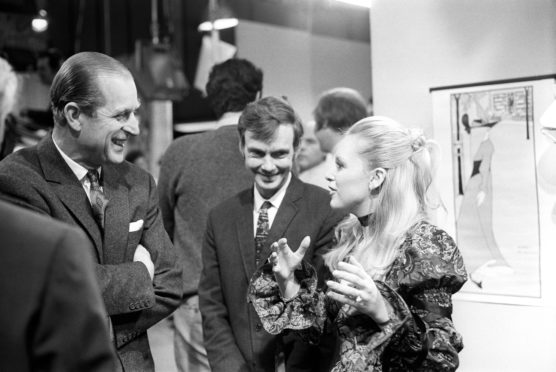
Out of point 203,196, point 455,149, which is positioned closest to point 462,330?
point 455,149

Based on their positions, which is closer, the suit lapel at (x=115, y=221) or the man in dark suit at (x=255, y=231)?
the suit lapel at (x=115, y=221)

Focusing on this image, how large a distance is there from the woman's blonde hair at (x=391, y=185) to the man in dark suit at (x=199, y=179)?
93 centimetres

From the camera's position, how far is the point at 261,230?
8.16 feet

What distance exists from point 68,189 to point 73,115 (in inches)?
8.3

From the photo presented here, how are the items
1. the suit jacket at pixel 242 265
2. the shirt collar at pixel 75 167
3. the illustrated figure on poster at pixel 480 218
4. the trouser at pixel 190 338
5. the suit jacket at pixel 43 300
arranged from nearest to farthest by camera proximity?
the suit jacket at pixel 43 300
the shirt collar at pixel 75 167
the suit jacket at pixel 242 265
the illustrated figure on poster at pixel 480 218
the trouser at pixel 190 338

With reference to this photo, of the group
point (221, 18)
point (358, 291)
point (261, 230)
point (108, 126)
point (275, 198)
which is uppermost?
point (221, 18)

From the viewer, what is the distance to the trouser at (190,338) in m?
3.06

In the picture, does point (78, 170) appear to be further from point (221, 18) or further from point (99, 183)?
point (221, 18)

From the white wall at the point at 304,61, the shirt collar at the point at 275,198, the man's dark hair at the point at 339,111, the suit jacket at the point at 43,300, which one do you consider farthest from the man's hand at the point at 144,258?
the white wall at the point at 304,61

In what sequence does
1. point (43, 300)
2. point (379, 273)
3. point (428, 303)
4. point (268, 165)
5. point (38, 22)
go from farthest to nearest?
point (38, 22), point (268, 165), point (379, 273), point (428, 303), point (43, 300)

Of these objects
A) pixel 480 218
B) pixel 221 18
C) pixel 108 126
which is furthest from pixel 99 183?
pixel 221 18

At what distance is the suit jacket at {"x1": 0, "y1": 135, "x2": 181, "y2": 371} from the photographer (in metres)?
1.91

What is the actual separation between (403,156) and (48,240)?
134 cm

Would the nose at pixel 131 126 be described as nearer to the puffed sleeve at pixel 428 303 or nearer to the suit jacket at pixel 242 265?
the suit jacket at pixel 242 265
